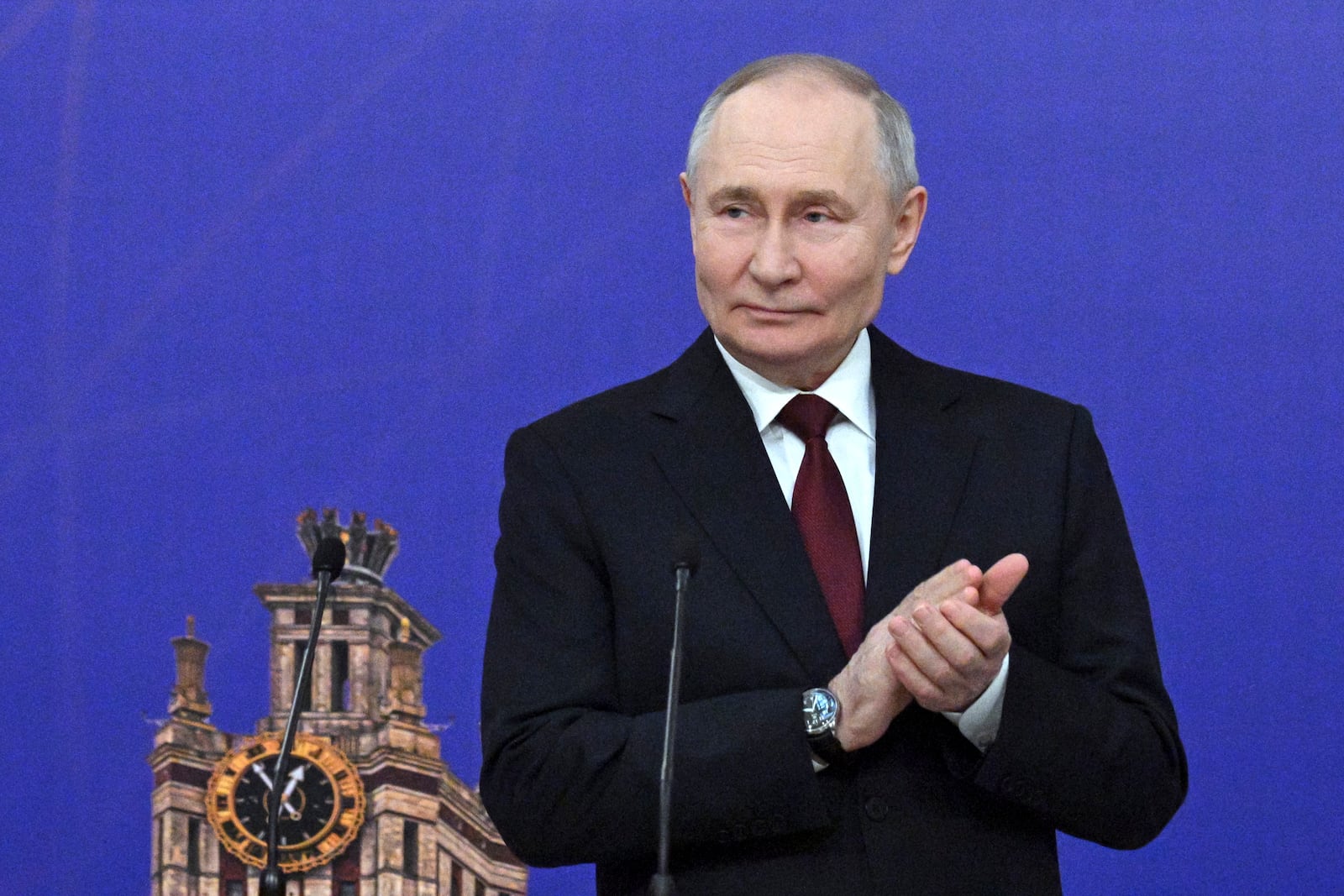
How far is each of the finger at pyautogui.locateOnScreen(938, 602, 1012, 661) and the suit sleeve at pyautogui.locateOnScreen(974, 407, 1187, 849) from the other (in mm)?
108

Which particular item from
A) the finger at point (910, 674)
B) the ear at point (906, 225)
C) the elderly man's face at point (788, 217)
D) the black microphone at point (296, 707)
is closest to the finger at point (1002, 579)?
the finger at point (910, 674)

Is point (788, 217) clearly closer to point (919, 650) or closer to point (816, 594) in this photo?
point (816, 594)

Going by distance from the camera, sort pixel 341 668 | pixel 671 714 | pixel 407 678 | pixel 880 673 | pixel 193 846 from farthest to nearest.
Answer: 1. pixel 341 668
2. pixel 193 846
3. pixel 407 678
4. pixel 880 673
5. pixel 671 714

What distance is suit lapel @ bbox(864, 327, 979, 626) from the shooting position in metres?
2.31

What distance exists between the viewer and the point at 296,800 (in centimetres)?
544

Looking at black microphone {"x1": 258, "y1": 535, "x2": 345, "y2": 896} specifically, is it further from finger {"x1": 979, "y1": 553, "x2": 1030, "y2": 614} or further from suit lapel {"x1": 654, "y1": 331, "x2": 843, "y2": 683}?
finger {"x1": 979, "y1": 553, "x2": 1030, "y2": 614}

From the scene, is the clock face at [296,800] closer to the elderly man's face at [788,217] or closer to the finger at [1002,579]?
the elderly man's face at [788,217]

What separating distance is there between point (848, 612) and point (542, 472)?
1.31ft

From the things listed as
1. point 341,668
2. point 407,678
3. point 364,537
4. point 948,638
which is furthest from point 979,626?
point 341,668

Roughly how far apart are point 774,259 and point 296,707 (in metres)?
0.74

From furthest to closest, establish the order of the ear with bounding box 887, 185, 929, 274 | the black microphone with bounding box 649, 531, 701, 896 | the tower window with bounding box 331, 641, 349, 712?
the tower window with bounding box 331, 641, 349, 712, the ear with bounding box 887, 185, 929, 274, the black microphone with bounding box 649, 531, 701, 896

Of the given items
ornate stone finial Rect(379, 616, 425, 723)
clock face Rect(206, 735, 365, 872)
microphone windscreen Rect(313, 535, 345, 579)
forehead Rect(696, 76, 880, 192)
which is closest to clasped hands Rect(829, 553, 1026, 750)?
forehead Rect(696, 76, 880, 192)

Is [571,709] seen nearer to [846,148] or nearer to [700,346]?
[700,346]

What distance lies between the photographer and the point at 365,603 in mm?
4945
